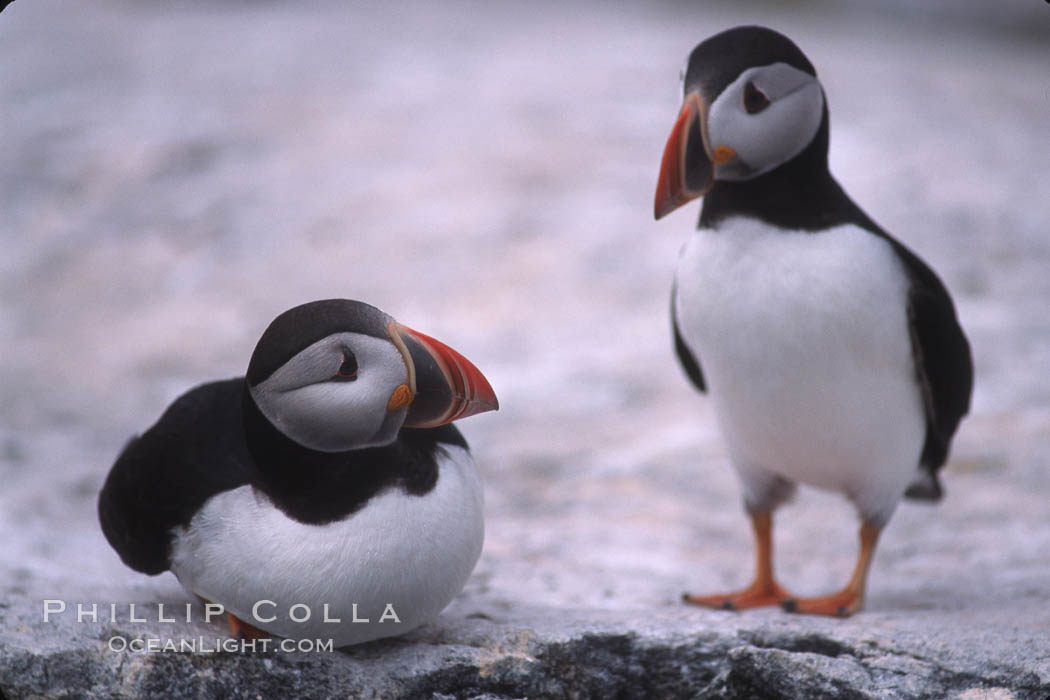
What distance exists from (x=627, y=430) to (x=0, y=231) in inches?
173

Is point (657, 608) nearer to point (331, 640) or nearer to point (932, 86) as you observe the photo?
point (331, 640)

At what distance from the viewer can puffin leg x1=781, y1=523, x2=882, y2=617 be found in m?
3.50

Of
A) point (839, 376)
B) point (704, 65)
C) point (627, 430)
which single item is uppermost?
point (704, 65)

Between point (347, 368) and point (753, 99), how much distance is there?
138 centimetres

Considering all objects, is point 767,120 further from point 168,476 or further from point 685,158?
point 168,476

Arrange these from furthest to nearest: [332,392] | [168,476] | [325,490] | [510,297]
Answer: [510,297]
[168,476]
[325,490]
[332,392]

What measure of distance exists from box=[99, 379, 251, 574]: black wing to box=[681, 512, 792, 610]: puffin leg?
1.60 metres

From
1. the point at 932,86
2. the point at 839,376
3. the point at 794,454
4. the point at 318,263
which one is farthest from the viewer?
the point at 932,86

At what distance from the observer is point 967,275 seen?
609 centimetres

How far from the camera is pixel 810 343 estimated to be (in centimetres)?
330

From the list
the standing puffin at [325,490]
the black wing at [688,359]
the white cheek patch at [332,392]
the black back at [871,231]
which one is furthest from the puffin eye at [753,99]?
the white cheek patch at [332,392]

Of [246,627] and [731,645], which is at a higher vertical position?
[246,627]

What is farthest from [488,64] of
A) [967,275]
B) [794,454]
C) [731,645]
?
[731,645]

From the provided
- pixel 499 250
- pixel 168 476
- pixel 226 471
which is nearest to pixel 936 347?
pixel 226 471
